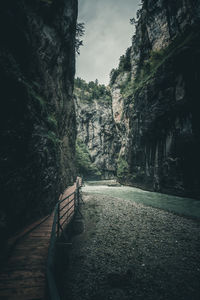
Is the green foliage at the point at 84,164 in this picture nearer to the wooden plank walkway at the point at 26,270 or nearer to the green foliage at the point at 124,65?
the green foliage at the point at 124,65

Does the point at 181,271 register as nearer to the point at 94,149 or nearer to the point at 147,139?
the point at 147,139

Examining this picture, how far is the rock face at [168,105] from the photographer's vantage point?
1320 centimetres

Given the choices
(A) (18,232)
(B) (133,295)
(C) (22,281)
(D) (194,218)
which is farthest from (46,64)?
(D) (194,218)

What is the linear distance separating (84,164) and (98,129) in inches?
575

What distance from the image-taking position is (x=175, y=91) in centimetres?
1485

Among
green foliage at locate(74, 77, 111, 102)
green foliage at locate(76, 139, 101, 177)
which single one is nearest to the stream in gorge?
green foliage at locate(76, 139, 101, 177)

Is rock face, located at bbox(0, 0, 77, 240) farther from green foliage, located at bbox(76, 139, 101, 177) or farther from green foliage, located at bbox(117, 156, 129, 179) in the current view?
green foliage, located at bbox(76, 139, 101, 177)

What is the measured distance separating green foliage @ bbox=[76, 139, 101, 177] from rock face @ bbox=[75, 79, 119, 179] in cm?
78

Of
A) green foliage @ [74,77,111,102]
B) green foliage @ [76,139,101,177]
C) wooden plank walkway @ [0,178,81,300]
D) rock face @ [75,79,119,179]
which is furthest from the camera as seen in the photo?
green foliage @ [74,77,111,102]

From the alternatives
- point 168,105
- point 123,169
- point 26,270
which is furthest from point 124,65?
point 26,270

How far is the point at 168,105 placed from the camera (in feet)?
51.6

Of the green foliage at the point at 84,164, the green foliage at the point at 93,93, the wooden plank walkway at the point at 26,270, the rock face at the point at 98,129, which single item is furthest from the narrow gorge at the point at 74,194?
the green foliage at the point at 93,93

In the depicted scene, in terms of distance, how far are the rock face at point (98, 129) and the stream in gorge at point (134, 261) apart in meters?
34.7

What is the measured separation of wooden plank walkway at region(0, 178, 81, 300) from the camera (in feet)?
8.05
